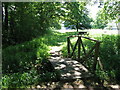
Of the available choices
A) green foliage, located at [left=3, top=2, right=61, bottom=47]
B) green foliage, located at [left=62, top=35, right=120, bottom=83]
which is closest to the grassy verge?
green foliage, located at [left=62, top=35, right=120, bottom=83]

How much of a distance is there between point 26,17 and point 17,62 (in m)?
6.34

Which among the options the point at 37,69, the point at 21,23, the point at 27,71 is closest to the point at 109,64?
the point at 37,69

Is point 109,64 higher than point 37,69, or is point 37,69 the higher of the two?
point 109,64

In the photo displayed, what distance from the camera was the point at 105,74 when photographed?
3.94m

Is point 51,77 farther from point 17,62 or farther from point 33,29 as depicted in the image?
point 33,29

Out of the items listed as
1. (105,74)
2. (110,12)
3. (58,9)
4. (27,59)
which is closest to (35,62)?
(27,59)

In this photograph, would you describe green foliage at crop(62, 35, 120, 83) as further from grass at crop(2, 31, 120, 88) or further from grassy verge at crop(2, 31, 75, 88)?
grassy verge at crop(2, 31, 75, 88)

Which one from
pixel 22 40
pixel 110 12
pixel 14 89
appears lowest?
pixel 14 89

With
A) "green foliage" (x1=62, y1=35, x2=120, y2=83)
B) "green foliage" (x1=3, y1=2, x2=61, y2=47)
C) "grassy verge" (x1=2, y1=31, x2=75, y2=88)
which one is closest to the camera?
"grassy verge" (x1=2, y1=31, x2=75, y2=88)

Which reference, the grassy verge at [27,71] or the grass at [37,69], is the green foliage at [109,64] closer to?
the grass at [37,69]

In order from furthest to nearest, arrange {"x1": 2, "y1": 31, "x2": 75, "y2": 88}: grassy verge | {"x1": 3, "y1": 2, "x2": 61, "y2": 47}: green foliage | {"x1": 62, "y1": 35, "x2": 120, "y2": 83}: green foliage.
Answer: {"x1": 3, "y1": 2, "x2": 61, "y2": 47}: green foliage < {"x1": 62, "y1": 35, "x2": 120, "y2": 83}: green foliage < {"x1": 2, "y1": 31, "x2": 75, "y2": 88}: grassy verge

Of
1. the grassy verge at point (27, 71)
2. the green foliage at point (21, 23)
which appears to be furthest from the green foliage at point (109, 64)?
the green foliage at point (21, 23)

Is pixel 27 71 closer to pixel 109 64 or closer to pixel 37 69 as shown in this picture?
pixel 37 69

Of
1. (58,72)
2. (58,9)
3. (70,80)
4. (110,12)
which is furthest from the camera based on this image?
(58,9)
